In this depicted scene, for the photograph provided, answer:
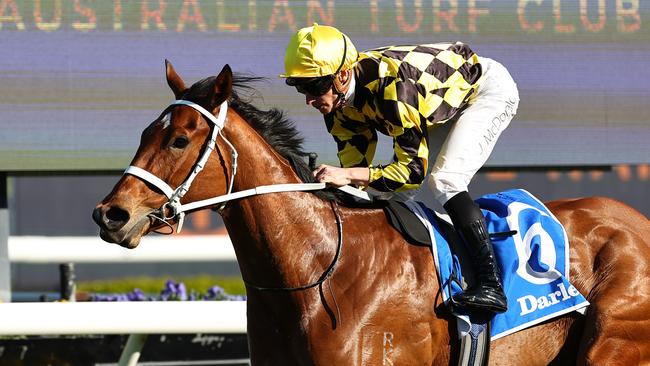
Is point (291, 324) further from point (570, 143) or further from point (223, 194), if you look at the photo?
point (570, 143)

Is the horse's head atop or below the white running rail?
atop

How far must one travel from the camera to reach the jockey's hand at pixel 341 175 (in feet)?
10.5

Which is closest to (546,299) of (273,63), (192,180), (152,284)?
(192,180)

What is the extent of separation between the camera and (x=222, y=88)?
3.07 meters

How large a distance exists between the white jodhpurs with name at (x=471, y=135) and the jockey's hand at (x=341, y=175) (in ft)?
0.86

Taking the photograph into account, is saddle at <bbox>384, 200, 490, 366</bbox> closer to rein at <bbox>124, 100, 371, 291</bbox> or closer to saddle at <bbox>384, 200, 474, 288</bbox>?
saddle at <bbox>384, 200, 474, 288</bbox>

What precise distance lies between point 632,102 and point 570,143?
0.35m

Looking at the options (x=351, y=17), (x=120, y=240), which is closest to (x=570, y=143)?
(x=351, y=17)

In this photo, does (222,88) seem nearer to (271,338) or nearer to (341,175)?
(341,175)

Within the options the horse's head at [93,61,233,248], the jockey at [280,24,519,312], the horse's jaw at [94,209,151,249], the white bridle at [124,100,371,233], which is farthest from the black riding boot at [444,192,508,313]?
the horse's jaw at [94,209,151,249]


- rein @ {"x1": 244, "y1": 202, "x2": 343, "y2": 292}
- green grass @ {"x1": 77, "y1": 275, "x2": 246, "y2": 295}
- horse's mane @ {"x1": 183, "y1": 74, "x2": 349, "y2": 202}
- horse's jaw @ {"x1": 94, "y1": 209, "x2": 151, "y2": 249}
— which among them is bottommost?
green grass @ {"x1": 77, "y1": 275, "x2": 246, "y2": 295}

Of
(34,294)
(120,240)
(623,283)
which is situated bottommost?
(34,294)

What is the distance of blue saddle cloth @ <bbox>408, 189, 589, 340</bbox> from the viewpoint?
3291 mm

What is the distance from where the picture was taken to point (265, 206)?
3121 mm
